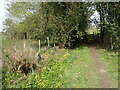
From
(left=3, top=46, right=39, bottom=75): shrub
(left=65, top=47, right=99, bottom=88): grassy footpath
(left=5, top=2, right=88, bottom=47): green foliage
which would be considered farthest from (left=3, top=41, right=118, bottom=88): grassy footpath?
(left=5, top=2, right=88, bottom=47): green foliage

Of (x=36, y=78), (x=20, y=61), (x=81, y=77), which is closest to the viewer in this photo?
(x=36, y=78)

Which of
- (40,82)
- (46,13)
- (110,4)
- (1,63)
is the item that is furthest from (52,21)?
(40,82)

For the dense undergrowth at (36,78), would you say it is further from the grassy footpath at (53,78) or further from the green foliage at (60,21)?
the green foliage at (60,21)

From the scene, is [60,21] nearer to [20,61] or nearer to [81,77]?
[20,61]

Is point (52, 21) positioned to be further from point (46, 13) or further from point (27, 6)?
point (27, 6)

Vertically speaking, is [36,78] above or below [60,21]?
below

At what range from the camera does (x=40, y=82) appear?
374cm

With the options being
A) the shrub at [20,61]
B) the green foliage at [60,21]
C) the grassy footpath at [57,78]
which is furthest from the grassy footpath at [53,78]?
the green foliage at [60,21]

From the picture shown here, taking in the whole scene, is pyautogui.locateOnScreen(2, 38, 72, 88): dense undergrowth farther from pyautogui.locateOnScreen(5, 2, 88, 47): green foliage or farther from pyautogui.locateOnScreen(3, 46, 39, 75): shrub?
pyautogui.locateOnScreen(5, 2, 88, 47): green foliage

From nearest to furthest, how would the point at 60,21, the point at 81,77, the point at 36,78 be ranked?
1. the point at 36,78
2. the point at 81,77
3. the point at 60,21

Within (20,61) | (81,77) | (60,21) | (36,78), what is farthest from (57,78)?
(60,21)

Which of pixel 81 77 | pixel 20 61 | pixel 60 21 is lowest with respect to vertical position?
pixel 81 77

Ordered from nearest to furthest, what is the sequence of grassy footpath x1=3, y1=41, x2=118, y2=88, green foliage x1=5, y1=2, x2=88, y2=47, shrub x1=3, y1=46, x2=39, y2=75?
A: grassy footpath x1=3, y1=41, x2=118, y2=88 < shrub x1=3, y1=46, x2=39, y2=75 < green foliage x1=5, y1=2, x2=88, y2=47

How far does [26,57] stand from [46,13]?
4843mm
